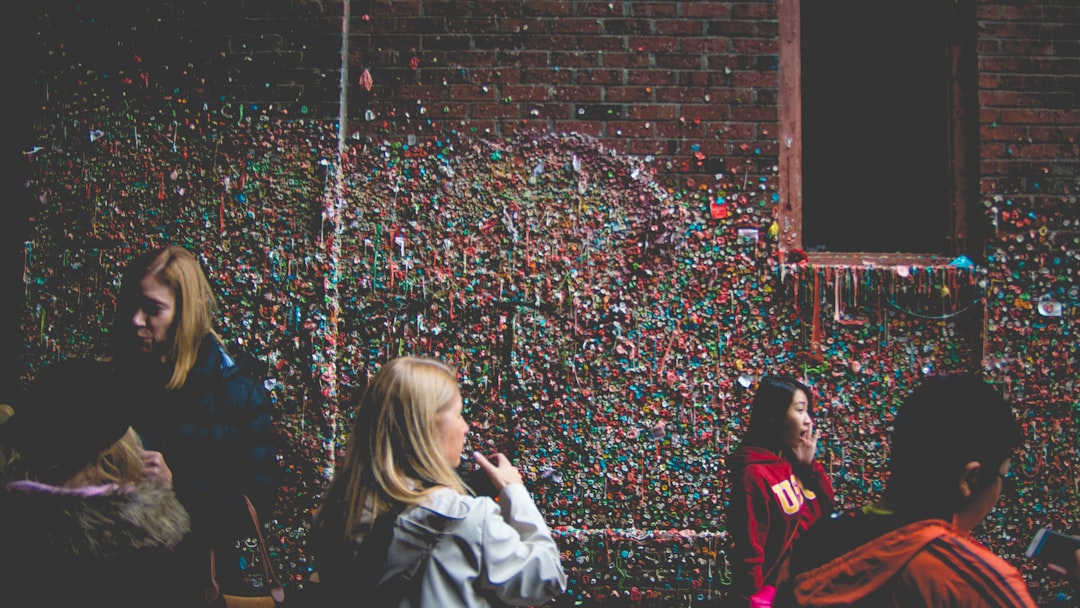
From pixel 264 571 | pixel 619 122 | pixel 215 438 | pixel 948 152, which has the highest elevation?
pixel 619 122

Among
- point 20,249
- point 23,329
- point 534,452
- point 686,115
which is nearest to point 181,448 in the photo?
point 534,452

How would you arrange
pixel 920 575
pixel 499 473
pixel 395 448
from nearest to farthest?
pixel 920 575 < pixel 395 448 < pixel 499 473

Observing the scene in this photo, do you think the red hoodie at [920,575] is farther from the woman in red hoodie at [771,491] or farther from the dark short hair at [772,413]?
the dark short hair at [772,413]

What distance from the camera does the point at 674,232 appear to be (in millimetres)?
4012

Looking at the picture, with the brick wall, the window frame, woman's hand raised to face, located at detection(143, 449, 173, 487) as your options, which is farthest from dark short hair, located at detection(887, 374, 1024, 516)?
the window frame

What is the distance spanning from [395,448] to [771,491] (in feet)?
5.24

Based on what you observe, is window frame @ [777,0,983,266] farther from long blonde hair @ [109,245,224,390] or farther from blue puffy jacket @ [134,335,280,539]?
long blonde hair @ [109,245,224,390]

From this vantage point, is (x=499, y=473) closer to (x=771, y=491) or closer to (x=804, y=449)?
(x=771, y=491)

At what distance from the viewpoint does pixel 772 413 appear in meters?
→ 3.01

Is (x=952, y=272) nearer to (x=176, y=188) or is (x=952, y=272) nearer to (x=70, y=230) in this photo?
(x=176, y=188)

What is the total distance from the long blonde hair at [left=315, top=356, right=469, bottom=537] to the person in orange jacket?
37.9 inches

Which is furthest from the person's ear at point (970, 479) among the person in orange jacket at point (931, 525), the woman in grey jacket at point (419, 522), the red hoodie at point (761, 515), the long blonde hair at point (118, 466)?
the long blonde hair at point (118, 466)

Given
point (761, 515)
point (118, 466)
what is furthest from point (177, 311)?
point (761, 515)

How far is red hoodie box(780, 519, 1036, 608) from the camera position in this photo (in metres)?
1.45
